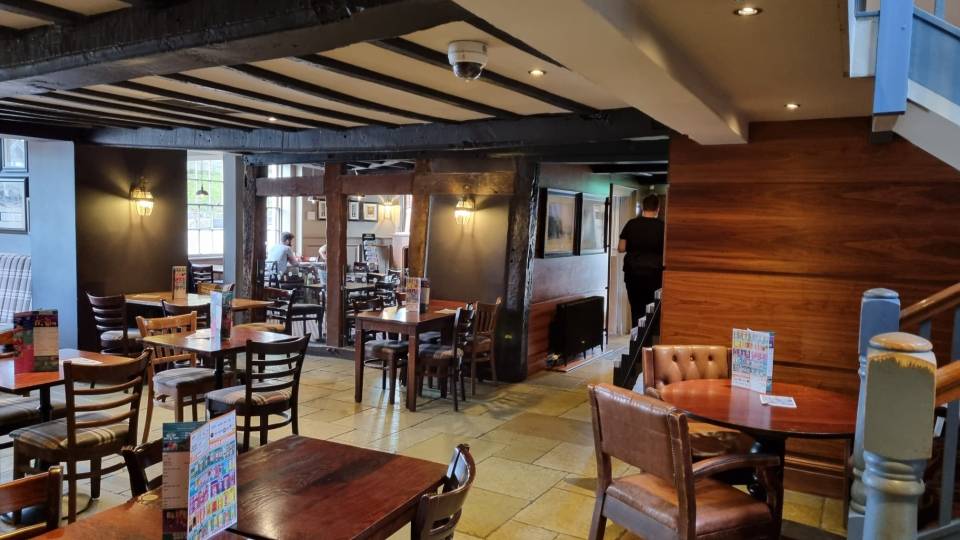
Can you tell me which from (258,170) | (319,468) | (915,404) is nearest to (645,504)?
(319,468)

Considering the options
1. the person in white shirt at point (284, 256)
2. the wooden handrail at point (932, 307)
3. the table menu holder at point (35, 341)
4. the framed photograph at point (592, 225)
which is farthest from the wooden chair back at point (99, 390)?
the person in white shirt at point (284, 256)

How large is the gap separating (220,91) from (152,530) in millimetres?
3540

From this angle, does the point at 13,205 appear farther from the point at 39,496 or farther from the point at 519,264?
the point at 39,496

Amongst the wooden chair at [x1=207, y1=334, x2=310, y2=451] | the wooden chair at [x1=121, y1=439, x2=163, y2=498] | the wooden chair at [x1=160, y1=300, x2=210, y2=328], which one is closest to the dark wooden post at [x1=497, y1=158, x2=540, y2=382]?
the wooden chair at [x1=207, y1=334, x2=310, y2=451]

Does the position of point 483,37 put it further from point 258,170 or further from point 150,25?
point 258,170

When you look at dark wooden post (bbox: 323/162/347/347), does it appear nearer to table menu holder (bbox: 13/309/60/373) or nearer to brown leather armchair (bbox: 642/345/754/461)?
table menu holder (bbox: 13/309/60/373)

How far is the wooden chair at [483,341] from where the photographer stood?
605 centimetres

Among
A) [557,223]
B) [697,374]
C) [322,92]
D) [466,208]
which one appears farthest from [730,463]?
[557,223]

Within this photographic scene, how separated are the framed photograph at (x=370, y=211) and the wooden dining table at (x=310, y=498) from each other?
1240 centimetres

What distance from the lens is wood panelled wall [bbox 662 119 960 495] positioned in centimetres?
381

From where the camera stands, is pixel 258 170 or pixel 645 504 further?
pixel 258 170

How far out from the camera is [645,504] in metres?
2.58

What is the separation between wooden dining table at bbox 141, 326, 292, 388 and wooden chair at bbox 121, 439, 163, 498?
2280 mm

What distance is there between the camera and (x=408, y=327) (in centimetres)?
545
